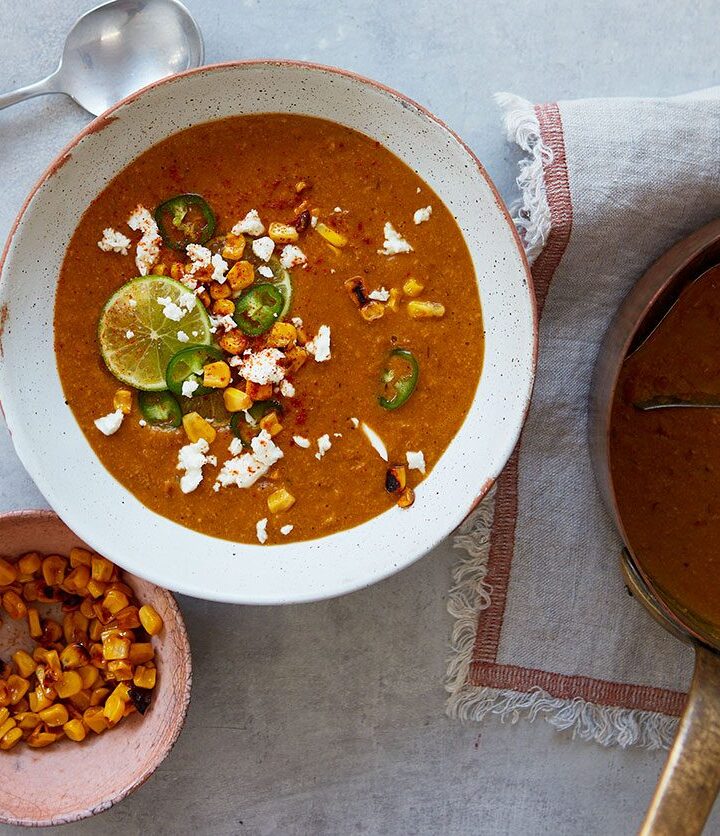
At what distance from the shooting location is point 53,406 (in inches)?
96.3

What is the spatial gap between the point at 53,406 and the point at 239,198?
0.75 m

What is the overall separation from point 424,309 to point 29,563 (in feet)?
4.50

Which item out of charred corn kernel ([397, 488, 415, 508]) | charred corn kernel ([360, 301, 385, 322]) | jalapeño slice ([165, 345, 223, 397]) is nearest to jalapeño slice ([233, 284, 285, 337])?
jalapeño slice ([165, 345, 223, 397])

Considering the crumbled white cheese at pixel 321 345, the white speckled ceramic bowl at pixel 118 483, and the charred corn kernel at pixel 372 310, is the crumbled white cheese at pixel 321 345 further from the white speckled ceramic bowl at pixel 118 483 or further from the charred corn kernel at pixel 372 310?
the white speckled ceramic bowl at pixel 118 483

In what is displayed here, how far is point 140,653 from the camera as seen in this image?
267 cm

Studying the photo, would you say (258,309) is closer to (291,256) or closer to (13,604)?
(291,256)

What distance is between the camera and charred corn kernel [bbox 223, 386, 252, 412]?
245 centimetres

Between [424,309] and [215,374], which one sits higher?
[424,309]

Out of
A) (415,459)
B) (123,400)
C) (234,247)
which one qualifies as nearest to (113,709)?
(123,400)

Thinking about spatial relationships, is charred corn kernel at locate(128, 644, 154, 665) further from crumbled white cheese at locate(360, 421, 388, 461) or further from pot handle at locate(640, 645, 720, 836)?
pot handle at locate(640, 645, 720, 836)

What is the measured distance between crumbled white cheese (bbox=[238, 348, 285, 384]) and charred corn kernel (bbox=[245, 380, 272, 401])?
0.04ft

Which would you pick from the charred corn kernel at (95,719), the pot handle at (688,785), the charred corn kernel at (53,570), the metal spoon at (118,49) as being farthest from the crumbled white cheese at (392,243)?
the charred corn kernel at (95,719)

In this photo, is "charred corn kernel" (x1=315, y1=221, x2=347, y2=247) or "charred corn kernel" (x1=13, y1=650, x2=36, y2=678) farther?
"charred corn kernel" (x1=13, y1=650, x2=36, y2=678)

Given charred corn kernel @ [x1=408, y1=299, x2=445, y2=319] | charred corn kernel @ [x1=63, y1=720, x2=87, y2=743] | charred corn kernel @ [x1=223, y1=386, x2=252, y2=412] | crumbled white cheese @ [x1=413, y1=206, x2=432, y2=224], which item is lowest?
charred corn kernel @ [x1=63, y1=720, x2=87, y2=743]
